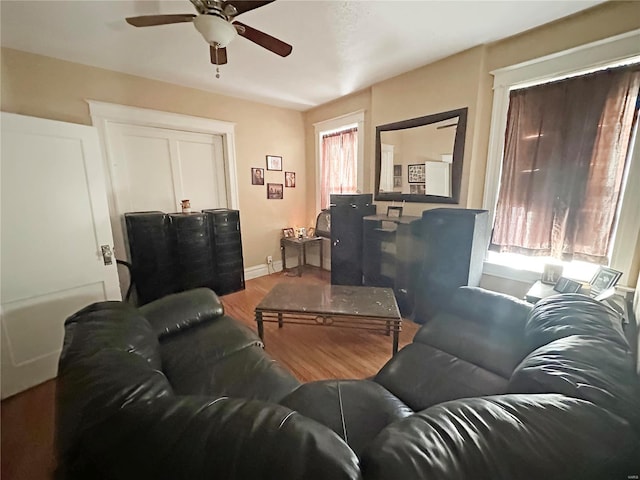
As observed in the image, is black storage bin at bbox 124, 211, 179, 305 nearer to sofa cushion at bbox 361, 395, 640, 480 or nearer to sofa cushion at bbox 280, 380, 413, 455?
sofa cushion at bbox 280, 380, 413, 455

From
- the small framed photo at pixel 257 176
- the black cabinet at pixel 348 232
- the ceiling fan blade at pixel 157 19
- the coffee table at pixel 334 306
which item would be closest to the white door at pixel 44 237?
the ceiling fan blade at pixel 157 19

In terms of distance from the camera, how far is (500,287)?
2543 millimetres

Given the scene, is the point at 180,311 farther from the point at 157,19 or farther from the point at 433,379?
the point at 157,19

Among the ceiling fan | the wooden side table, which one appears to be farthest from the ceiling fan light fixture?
the wooden side table

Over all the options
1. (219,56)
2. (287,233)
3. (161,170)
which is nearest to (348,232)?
(287,233)

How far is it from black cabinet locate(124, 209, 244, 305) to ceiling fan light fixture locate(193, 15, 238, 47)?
1.95m

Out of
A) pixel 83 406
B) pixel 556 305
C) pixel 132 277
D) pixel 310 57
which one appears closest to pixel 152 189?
pixel 132 277

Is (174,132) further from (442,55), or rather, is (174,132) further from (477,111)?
(477,111)

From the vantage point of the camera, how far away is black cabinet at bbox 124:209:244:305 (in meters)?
2.83

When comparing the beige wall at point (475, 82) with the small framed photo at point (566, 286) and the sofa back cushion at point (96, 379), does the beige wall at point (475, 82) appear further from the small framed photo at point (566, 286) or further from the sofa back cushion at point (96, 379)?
the sofa back cushion at point (96, 379)

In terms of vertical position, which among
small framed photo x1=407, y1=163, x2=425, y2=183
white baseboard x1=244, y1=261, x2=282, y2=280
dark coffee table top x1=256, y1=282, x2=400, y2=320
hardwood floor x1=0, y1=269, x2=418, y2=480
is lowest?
hardwood floor x1=0, y1=269, x2=418, y2=480

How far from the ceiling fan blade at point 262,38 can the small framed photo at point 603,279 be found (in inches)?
106

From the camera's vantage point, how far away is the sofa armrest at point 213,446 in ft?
1.63

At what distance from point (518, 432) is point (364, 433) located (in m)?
0.65
